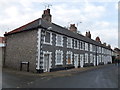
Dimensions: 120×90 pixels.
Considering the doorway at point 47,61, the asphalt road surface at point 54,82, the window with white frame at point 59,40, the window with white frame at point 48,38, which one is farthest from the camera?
the window with white frame at point 59,40

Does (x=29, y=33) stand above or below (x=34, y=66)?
above

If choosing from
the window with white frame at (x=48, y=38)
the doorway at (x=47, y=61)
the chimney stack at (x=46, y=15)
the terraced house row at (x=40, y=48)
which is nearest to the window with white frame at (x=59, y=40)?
the terraced house row at (x=40, y=48)

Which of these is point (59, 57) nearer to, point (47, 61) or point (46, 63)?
point (47, 61)

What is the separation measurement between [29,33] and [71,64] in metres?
8.84

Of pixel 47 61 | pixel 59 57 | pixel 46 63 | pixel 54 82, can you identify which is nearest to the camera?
pixel 54 82

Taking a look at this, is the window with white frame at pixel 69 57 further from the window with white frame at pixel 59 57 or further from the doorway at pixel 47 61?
the doorway at pixel 47 61

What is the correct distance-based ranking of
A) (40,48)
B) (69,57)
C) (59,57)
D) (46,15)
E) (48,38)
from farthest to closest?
(69,57) → (46,15) → (59,57) → (48,38) → (40,48)

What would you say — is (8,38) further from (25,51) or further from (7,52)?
(25,51)

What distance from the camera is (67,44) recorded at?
2095 centimetres

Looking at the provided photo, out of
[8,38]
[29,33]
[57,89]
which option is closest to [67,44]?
[29,33]

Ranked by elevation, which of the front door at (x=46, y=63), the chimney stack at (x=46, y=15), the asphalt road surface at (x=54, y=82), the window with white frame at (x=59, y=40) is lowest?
the asphalt road surface at (x=54, y=82)

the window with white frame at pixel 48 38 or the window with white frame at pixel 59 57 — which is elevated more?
the window with white frame at pixel 48 38

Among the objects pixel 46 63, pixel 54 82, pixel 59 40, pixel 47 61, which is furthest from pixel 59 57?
pixel 54 82

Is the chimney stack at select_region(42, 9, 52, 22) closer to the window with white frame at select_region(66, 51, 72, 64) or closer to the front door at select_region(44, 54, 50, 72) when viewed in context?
the window with white frame at select_region(66, 51, 72, 64)
